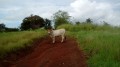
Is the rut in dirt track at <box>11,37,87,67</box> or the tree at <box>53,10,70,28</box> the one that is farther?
the tree at <box>53,10,70,28</box>

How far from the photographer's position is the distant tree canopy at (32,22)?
52.2 metres

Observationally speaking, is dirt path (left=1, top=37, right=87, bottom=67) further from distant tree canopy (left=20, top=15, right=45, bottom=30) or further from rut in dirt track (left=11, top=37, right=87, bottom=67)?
distant tree canopy (left=20, top=15, right=45, bottom=30)

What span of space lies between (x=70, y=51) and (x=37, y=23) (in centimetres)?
3940

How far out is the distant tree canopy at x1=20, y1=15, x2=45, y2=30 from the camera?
171 feet

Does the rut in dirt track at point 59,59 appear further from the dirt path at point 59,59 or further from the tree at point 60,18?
the tree at point 60,18

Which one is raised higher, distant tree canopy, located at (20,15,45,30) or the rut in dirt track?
distant tree canopy, located at (20,15,45,30)

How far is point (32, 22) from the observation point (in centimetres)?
5294

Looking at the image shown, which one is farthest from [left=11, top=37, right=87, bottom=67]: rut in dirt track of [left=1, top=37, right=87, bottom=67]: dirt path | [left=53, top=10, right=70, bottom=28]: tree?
[left=53, top=10, right=70, bottom=28]: tree

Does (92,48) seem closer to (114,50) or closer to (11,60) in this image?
(114,50)

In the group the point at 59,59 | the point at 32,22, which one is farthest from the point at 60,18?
the point at 59,59

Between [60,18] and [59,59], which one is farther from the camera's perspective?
[60,18]

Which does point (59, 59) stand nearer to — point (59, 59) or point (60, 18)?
point (59, 59)

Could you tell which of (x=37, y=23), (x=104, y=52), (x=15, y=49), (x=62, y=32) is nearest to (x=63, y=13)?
(x=37, y=23)

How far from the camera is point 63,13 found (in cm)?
4544
